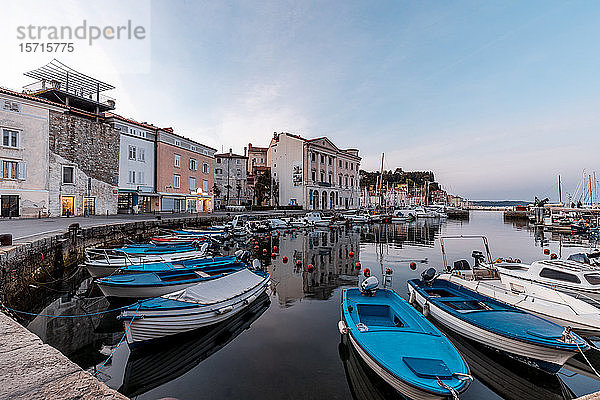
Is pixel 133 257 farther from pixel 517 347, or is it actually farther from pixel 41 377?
pixel 517 347

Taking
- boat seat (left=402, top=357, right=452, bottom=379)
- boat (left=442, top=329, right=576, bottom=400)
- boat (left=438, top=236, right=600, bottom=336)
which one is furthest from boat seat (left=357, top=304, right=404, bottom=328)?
boat (left=438, top=236, right=600, bottom=336)

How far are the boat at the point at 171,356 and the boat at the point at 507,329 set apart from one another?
593 cm

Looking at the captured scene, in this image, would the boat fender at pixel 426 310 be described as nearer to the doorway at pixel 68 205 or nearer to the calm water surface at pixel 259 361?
the calm water surface at pixel 259 361

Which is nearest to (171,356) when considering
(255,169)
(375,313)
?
(375,313)

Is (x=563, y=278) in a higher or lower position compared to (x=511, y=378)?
higher

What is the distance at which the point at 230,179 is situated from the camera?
63.4 metres

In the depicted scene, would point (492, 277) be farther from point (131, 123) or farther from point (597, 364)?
point (131, 123)

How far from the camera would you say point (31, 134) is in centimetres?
2692

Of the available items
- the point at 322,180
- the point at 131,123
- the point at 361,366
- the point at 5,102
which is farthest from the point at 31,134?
the point at 322,180

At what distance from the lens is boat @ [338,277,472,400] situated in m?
4.49

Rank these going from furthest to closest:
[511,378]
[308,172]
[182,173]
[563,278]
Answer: [308,172], [182,173], [563,278], [511,378]

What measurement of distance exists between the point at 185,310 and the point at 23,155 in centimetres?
2983

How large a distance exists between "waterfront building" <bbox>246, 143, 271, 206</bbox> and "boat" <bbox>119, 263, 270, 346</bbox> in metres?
54.2

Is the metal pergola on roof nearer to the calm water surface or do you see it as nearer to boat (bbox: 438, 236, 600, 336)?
the calm water surface
